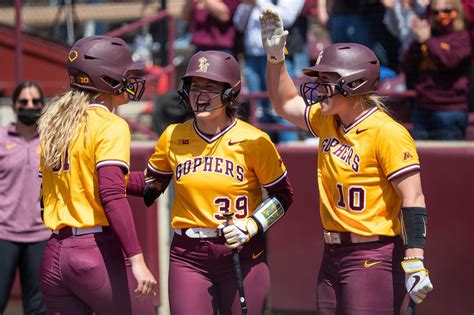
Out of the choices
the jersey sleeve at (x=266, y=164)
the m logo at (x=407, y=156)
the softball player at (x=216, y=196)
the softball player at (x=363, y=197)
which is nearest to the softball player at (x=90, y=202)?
the softball player at (x=216, y=196)

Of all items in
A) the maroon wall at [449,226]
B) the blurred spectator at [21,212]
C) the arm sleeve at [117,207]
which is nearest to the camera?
the arm sleeve at [117,207]

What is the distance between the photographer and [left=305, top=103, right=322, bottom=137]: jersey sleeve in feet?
17.1

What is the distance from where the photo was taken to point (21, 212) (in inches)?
271

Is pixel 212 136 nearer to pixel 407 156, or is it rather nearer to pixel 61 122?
pixel 61 122

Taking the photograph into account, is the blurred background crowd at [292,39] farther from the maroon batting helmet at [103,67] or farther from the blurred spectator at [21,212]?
the maroon batting helmet at [103,67]

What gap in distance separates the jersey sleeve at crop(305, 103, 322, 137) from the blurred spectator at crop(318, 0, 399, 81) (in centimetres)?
337

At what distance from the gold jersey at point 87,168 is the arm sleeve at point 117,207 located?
8 cm

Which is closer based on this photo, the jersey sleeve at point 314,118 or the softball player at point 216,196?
the softball player at point 216,196

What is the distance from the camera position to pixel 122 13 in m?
10.9

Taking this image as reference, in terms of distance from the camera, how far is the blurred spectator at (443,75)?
7859 mm

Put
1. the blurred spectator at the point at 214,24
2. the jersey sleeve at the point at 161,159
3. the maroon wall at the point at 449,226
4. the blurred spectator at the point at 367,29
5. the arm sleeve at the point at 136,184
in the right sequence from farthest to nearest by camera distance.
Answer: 1. the blurred spectator at the point at 214,24
2. the blurred spectator at the point at 367,29
3. the maroon wall at the point at 449,226
4. the arm sleeve at the point at 136,184
5. the jersey sleeve at the point at 161,159

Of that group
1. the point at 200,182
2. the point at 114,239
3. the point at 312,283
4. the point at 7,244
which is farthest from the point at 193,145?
the point at 312,283

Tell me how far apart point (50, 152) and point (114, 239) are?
0.55 m

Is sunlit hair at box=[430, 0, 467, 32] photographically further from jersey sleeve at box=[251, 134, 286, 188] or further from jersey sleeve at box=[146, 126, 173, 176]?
jersey sleeve at box=[146, 126, 173, 176]
